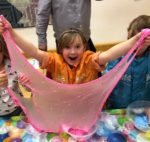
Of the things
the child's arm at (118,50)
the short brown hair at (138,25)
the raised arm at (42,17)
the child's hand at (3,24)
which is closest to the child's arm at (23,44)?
the child's hand at (3,24)

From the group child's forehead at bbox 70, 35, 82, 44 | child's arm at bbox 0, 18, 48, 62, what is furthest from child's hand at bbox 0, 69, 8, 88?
child's forehead at bbox 70, 35, 82, 44

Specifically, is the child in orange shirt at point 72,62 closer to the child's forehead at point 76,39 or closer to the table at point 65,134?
the child's forehead at point 76,39

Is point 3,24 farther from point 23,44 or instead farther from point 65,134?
point 65,134

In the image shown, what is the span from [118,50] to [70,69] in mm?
233

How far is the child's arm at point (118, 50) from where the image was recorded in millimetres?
913

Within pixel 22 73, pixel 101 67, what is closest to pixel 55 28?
pixel 101 67

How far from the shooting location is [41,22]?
1.58 meters

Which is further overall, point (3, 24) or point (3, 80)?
point (3, 80)

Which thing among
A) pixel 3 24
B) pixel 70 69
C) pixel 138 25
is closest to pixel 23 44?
pixel 3 24

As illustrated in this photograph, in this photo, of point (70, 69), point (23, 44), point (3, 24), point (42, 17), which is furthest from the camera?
point (42, 17)

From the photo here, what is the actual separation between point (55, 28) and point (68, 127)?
786 mm

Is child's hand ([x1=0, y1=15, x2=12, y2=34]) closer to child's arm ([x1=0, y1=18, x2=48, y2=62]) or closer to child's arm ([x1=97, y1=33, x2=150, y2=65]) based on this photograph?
child's arm ([x1=0, y1=18, x2=48, y2=62])

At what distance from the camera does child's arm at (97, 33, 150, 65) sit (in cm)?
91

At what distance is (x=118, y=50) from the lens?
39.2 inches
